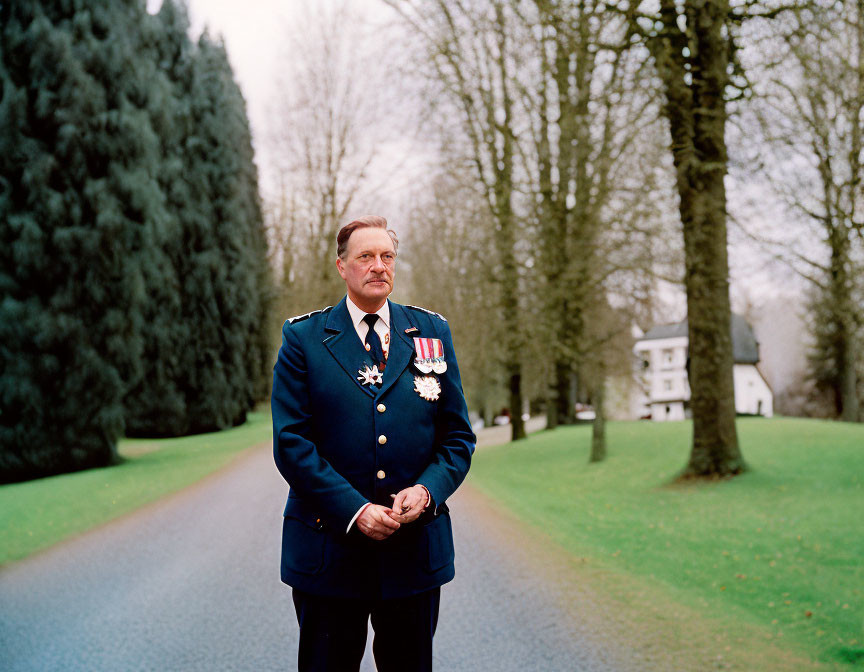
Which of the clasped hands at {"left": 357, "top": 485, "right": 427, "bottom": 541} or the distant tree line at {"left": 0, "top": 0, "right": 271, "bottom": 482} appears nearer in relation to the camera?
the clasped hands at {"left": 357, "top": 485, "right": 427, "bottom": 541}

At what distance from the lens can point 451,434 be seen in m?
2.88

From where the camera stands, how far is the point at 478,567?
7.20 meters

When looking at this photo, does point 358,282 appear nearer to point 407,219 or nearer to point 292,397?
point 292,397

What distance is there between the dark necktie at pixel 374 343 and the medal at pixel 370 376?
0.09ft

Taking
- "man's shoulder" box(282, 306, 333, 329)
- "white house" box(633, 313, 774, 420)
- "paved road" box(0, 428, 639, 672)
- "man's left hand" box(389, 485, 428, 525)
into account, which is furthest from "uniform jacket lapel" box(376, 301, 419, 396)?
"white house" box(633, 313, 774, 420)

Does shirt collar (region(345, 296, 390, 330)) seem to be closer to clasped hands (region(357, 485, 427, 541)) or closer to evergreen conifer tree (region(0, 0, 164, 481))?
clasped hands (region(357, 485, 427, 541))

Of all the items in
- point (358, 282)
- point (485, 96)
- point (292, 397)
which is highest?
point (485, 96)

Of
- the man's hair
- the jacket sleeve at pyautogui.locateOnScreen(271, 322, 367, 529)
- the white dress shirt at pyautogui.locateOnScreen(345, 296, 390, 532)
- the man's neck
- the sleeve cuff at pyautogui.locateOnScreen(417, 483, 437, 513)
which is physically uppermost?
the man's hair

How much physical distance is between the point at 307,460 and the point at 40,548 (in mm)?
7796

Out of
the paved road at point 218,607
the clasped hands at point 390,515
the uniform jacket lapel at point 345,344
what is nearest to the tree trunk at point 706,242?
the paved road at point 218,607

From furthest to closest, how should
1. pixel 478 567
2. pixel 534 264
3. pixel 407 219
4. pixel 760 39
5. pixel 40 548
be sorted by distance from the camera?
pixel 407 219
pixel 534 264
pixel 760 39
pixel 40 548
pixel 478 567

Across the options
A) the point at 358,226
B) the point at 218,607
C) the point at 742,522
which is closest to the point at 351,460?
the point at 358,226

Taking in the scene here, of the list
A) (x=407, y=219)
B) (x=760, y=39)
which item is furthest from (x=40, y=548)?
(x=407, y=219)

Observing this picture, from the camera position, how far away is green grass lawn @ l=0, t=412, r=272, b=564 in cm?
1003
